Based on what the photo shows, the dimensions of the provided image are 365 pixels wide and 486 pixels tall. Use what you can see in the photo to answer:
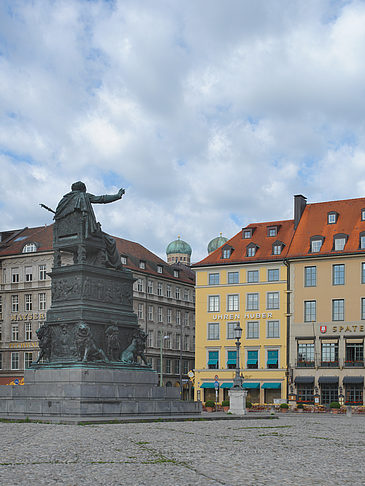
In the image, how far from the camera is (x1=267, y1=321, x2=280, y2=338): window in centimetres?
7638

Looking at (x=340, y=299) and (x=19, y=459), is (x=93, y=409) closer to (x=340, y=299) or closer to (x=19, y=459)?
(x=19, y=459)

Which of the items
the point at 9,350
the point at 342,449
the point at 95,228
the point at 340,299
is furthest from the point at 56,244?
the point at 9,350

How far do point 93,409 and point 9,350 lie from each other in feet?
205

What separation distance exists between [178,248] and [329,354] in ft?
388

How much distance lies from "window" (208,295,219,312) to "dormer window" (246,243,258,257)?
532 cm

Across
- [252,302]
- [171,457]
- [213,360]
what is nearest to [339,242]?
[252,302]

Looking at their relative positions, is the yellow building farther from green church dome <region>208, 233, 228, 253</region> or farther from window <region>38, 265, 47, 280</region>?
green church dome <region>208, 233, 228, 253</region>

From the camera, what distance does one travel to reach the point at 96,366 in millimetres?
30781

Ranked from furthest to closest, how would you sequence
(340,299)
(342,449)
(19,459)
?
1. (340,299)
2. (342,449)
3. (19,459)

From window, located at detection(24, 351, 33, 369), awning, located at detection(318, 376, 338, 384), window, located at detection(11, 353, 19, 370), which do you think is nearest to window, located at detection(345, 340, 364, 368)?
awning, located at detection(318, 376, 338, 384)

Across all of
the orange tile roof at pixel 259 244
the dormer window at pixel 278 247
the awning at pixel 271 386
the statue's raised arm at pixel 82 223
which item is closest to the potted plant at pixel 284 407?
the awning at pixel 271 386

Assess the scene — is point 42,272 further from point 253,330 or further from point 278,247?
point 278,247

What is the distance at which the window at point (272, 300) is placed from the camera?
7694 cm

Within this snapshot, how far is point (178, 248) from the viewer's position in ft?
623
